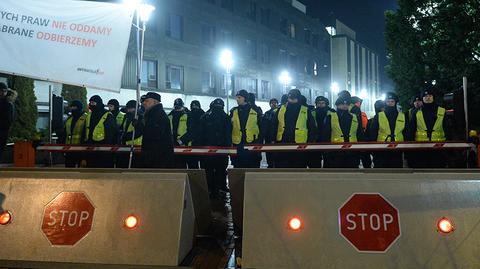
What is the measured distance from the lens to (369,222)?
376 centimetres

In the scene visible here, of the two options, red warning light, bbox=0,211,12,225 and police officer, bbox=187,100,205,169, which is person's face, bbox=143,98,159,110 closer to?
red warning light, bbox=0,211,12,225

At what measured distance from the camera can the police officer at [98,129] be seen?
28.2 ft

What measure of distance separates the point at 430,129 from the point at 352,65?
190ft

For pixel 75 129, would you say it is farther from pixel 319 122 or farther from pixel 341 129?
pixel 341 129

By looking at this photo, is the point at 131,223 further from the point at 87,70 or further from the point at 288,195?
the point at 87,70

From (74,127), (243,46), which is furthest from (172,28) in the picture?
(74,127)

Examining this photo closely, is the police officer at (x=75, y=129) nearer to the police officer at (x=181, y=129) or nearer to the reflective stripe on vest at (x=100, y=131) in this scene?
the reflective stripe on vest at (x=100, y=131)

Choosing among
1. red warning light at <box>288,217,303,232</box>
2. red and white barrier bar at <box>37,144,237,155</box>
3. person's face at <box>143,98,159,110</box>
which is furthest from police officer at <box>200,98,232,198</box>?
red warning light at <box>288,217,303,232</box>

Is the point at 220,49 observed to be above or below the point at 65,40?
above

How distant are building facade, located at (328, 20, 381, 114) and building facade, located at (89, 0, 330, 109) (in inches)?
281

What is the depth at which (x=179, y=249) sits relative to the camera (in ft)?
12.9

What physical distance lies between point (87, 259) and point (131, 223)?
488 mm

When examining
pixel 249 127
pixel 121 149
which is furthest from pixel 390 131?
pixel 121 149

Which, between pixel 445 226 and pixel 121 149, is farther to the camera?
pixel 121 149
